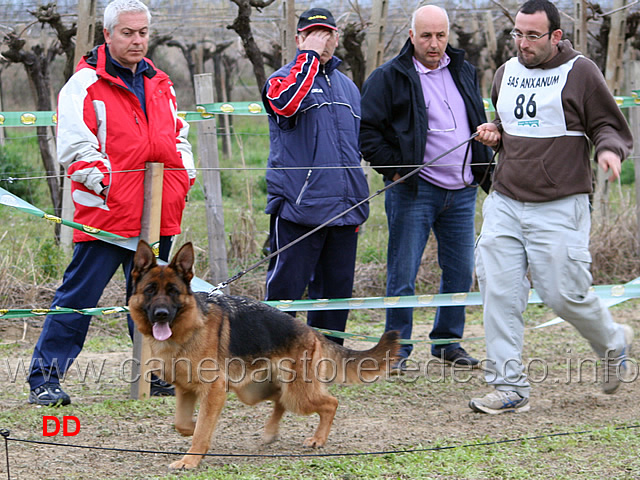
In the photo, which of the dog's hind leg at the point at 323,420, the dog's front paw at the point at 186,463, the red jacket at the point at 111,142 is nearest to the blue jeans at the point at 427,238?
the red jacket at the point at 111,142

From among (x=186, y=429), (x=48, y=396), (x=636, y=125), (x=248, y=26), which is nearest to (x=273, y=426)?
(x=186, y=429)

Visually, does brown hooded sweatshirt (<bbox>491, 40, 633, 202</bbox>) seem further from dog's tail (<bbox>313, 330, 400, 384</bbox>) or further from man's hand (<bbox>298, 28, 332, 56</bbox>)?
man's hand (<bbox>298, 28, 332, 56</bbox>)

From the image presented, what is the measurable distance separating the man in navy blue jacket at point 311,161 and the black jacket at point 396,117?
0.15m

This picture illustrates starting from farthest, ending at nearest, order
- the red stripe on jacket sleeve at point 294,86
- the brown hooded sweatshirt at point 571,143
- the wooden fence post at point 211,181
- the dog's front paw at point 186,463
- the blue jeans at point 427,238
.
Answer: the wooden fence post at point 211,181 < the blue jeans at point 427,238 < the red stripe on jacket sleeve at point 294,86 < the brown hooded sweatshirt at point 571,143 < the dog's front paw at point 186,463

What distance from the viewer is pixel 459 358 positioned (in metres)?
6.28

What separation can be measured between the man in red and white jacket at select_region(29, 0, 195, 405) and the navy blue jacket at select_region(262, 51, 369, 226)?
0.76m

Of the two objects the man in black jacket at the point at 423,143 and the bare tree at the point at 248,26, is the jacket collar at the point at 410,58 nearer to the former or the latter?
the man in black jacket at the point at 423,143

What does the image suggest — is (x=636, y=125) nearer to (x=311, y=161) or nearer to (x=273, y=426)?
(x=311, y=161)

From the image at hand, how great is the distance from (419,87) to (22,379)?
11.7 ft

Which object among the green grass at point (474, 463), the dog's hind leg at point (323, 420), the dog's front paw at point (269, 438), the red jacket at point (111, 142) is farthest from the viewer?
the red jacket at point (111, 142)

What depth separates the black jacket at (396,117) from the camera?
581cm

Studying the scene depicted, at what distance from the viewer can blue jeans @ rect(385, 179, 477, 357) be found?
595 centimetres

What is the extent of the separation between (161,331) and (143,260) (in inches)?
14.9

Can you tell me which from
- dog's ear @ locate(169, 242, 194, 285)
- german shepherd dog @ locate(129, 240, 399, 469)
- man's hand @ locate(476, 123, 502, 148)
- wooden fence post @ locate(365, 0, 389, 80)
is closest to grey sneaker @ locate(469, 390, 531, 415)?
german shepherd dog @ locate(129, 240, 399, 469)
